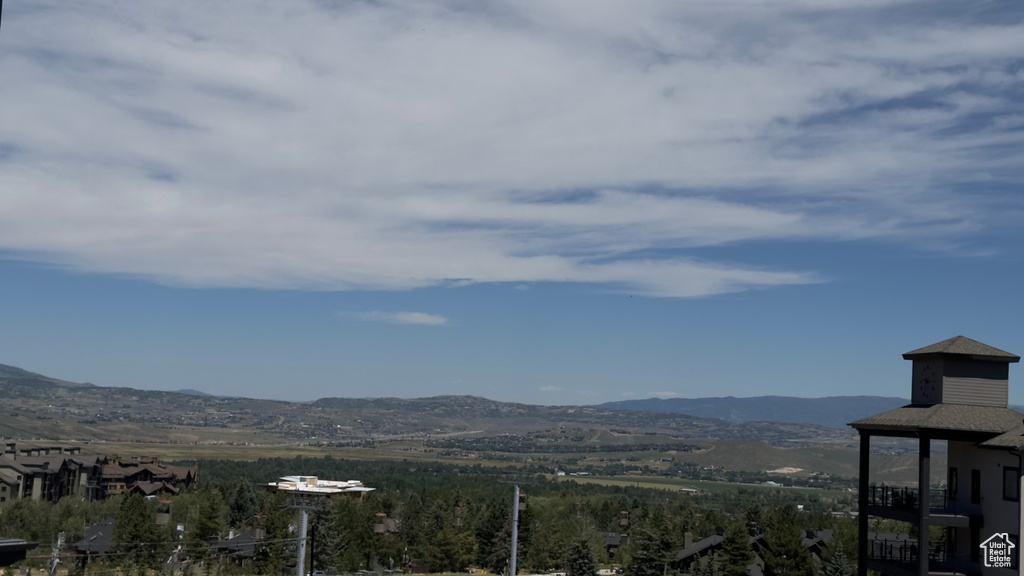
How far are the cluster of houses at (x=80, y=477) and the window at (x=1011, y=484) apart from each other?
139 metres

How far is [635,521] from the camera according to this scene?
141000 millimetres

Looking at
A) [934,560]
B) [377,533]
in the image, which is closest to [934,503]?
[934,560]

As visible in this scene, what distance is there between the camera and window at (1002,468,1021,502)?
112ft

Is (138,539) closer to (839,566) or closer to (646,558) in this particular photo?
(646,558)

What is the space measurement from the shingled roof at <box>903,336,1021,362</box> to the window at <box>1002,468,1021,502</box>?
500 centimetres

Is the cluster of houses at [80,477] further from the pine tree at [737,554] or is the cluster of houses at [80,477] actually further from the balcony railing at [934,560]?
the balcony railing at [934,560]

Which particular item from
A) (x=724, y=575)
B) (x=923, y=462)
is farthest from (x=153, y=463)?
(x=923, y=462)

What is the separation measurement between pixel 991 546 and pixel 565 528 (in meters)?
95.5

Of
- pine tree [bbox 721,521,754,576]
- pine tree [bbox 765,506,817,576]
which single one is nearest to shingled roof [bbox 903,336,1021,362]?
pine tree [bbox 765,506,817,576]

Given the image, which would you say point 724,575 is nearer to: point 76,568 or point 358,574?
point 358,574
